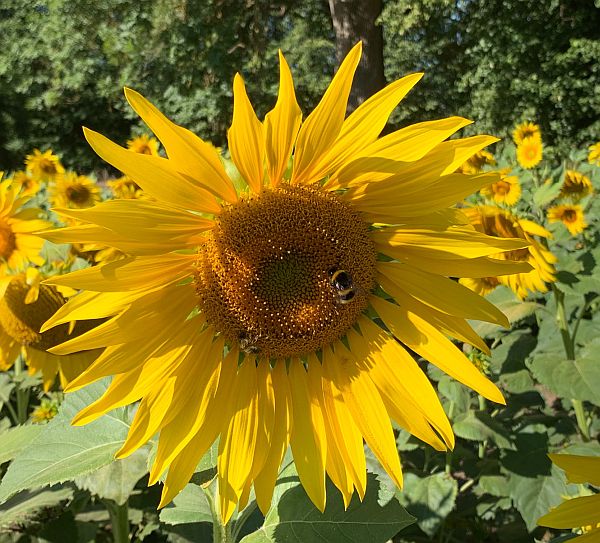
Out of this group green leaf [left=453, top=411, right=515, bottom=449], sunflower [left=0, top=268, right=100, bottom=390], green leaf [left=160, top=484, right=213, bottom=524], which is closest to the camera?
green leaf [left=160, top=484, right=213, bottom=524]

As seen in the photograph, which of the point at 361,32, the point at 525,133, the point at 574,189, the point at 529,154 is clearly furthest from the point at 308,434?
the point at 361,32

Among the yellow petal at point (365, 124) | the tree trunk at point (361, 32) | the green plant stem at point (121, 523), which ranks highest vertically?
the tree trunk at point (361, 32)

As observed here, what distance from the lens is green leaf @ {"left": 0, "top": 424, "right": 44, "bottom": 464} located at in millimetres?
1379

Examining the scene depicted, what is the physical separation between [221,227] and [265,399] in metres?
0.34

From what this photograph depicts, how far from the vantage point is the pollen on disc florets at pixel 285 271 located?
115cm

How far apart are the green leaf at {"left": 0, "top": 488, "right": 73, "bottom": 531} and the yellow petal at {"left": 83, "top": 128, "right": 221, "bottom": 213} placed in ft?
2.93

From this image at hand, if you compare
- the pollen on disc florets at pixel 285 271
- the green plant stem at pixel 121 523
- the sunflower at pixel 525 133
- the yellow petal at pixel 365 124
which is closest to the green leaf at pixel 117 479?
the green plant stem at pixel 121 523

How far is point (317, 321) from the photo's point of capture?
1.26 m

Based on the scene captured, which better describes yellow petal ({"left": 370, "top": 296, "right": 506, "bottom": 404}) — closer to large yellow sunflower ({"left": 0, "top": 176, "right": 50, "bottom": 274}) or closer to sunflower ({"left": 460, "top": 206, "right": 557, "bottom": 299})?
sunflower ({"left": 460, "top": 206, "right": 557, "bottom": 299})

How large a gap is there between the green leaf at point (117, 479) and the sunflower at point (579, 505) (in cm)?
84

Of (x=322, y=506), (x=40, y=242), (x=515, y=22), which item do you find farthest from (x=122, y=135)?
(x=322, y=506)

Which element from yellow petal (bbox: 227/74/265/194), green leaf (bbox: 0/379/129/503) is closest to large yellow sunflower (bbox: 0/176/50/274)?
green leaf (bbox: 0/379/129/503)

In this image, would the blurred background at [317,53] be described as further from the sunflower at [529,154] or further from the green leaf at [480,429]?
the green leaf at [480,429]

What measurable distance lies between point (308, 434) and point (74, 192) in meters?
2.43
